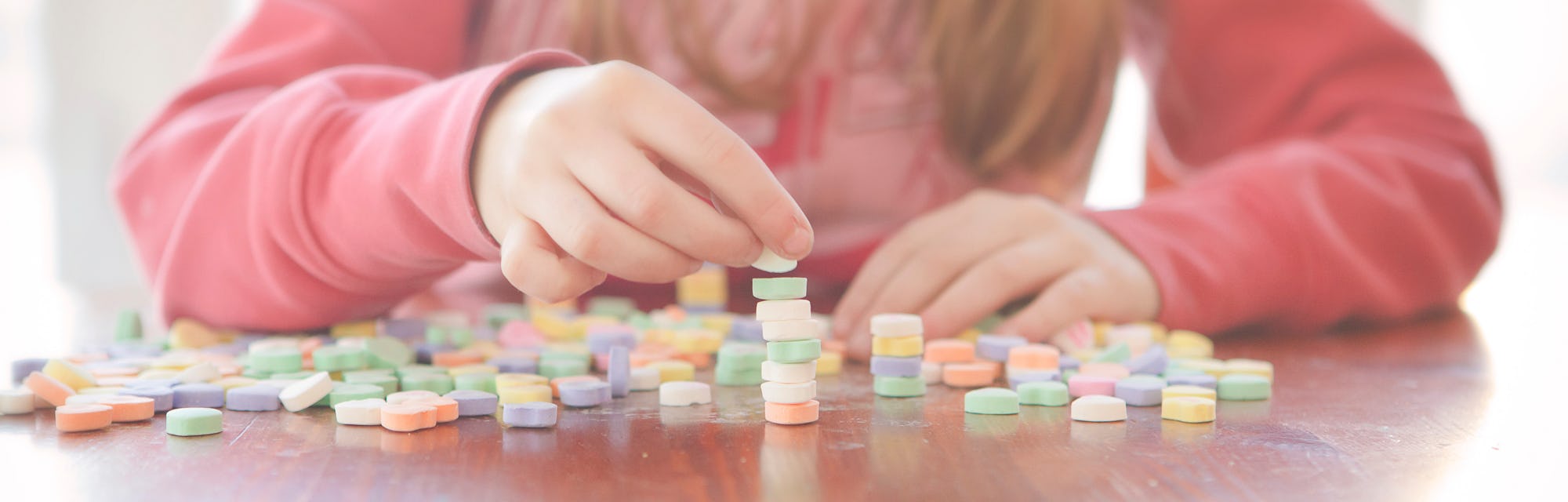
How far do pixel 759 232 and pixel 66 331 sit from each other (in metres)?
0.70

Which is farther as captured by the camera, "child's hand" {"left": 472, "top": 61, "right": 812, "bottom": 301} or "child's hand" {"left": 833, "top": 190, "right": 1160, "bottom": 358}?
"child's hand" {"left": 833, "top": 190, "right": 1160, "bottom": 358}

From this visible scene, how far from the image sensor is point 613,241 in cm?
59

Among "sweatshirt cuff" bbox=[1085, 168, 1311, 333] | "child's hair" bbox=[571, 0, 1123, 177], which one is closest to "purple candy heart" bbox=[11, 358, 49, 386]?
"child's hair" bbox=[571, 0, 1123, 177]

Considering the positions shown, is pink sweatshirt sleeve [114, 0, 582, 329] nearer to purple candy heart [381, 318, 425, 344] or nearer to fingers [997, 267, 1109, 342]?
purple candy heart [381, 318, 425, 344]

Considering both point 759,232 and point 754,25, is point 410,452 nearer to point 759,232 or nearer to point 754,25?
point 759,232

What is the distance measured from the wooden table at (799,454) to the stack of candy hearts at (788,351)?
0.04 ft

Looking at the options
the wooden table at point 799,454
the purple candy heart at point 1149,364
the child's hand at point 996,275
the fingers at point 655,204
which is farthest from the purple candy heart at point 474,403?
the purple candy heart at point 1149,364

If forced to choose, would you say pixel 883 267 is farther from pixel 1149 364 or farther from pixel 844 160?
pixel 844 160

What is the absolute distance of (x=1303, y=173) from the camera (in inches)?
42.2

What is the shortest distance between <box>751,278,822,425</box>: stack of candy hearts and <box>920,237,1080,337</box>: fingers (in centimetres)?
24

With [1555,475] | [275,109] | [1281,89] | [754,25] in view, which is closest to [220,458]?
[275,109]

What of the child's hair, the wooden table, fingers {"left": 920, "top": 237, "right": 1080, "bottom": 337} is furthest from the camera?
the child's hair

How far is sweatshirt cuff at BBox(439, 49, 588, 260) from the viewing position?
0.65 m

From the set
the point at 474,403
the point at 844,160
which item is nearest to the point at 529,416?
the point at 474,403
